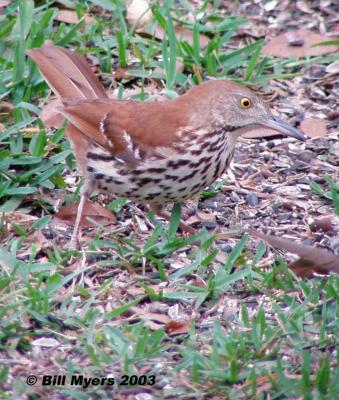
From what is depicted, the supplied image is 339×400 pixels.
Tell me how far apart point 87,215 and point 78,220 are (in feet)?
0.58

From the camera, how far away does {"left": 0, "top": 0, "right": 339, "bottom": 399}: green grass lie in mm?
4512

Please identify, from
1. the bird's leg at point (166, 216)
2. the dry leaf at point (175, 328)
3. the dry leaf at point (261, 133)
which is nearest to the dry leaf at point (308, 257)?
the dry leaf at point (175, 328)

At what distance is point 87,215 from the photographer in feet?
18.9

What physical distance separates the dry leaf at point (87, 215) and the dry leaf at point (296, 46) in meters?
1.96

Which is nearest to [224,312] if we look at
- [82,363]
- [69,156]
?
[82,363]

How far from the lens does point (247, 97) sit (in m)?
5.76

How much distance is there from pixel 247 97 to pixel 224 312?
4.17 feet

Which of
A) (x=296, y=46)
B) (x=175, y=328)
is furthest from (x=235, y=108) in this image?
(x=296, y=46)

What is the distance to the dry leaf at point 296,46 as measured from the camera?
7.23 metres

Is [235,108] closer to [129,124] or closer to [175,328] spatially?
[129,124]

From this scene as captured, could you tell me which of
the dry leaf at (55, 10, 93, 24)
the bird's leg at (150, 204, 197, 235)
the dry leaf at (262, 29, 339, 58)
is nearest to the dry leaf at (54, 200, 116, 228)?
the bird's leg at (150, 204, 197, 235)

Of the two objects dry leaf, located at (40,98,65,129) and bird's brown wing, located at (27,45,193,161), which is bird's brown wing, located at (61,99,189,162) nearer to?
bird's brown wing, located at (27,45,193,161)

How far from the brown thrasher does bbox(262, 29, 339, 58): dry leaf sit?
4.92 ft

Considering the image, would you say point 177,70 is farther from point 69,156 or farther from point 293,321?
point 293,321
